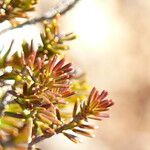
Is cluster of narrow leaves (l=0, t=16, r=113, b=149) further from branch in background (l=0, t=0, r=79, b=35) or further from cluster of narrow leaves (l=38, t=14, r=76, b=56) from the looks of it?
branch in background (l=0, t=0, r=79, b=35)

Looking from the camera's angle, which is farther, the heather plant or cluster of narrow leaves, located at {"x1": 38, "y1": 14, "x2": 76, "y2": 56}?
cluster of narrow leaves, located at {"x1": 38, "y1": 14, "x2": 76, "y2": 56}

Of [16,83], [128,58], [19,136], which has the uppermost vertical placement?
[128,58]

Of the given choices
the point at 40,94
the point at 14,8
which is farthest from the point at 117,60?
the point at 40,94

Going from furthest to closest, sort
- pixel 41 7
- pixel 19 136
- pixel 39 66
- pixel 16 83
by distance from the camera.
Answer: pixel 41 7, pixel 16 83, pixel 39 66, pixel 19 136

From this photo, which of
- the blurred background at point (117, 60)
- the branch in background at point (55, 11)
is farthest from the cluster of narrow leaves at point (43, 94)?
the blurred background at point (117, 60)

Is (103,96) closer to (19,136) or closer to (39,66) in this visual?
(39,66)

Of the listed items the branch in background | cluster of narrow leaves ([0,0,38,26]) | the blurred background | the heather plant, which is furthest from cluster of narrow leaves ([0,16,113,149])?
the blurred background

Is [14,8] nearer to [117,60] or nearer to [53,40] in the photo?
[53,40]

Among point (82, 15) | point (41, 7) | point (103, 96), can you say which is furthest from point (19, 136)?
point (82, 15)
